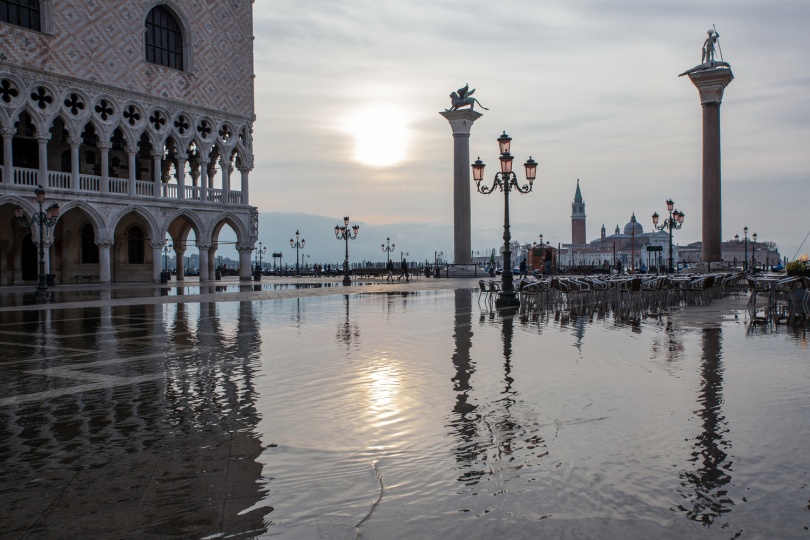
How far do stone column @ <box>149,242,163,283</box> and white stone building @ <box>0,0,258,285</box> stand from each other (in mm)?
67

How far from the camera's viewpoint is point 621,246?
169 m

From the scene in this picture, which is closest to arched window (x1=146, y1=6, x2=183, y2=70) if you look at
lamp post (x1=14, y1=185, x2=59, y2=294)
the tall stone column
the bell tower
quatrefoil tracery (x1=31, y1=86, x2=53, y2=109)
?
quatrefoil tracery (x1=31, y1=86, x2=53, y2=109)

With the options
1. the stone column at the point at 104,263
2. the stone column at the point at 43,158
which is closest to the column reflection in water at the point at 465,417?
the stone column at the point at 43,158

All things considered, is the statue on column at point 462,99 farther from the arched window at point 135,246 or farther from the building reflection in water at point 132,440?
the building reflection in water at point 132,440

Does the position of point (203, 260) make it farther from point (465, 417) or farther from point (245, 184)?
point (465, 417)

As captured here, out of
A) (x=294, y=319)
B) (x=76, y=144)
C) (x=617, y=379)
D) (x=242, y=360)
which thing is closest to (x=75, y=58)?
(x=76, y=144)

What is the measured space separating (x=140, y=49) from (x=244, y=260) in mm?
14339

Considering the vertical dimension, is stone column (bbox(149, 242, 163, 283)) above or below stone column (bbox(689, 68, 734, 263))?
below

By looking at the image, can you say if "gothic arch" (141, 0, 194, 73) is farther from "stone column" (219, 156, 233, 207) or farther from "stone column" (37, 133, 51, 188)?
"stone column" (37, 133, 51, 188)

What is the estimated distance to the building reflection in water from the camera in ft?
10.5

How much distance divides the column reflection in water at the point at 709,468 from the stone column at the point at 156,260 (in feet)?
116

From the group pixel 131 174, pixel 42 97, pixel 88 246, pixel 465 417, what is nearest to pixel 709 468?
pixel 465 417

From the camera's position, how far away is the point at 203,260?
137 feet

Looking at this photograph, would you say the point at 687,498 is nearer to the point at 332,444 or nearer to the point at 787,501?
the point at 787,501
